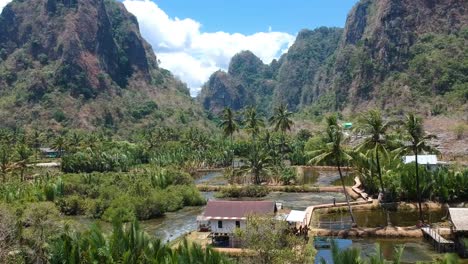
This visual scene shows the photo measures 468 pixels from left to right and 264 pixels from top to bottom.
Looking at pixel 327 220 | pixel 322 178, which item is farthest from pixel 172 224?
pixel 322 178

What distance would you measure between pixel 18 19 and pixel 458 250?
18190 cm

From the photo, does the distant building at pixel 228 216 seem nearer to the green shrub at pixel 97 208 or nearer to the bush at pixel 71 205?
the green shrub at pixel 97 208

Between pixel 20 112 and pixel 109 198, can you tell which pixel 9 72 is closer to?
pixel 20 112

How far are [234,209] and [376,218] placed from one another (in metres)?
15.2

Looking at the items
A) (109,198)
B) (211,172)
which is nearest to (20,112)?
(211,172)

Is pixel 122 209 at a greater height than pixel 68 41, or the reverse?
pixel 68 41

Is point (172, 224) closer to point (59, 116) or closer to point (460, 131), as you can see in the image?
point (460, 131)

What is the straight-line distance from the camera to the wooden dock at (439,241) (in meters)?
37.6

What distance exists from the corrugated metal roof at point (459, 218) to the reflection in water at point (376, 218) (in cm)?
720

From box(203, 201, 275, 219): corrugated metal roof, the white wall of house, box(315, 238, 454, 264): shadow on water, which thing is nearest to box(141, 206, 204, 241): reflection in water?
the white wall of house

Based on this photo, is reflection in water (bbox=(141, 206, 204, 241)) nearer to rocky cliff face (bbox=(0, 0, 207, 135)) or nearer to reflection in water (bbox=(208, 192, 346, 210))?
reflection in water (bbox=(208, 192, 346, 210))

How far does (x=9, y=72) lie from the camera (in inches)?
6476

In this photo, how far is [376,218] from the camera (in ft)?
161

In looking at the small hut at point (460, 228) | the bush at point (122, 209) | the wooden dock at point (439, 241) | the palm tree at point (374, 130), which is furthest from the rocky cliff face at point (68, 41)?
the small hut at point (460, 228)
